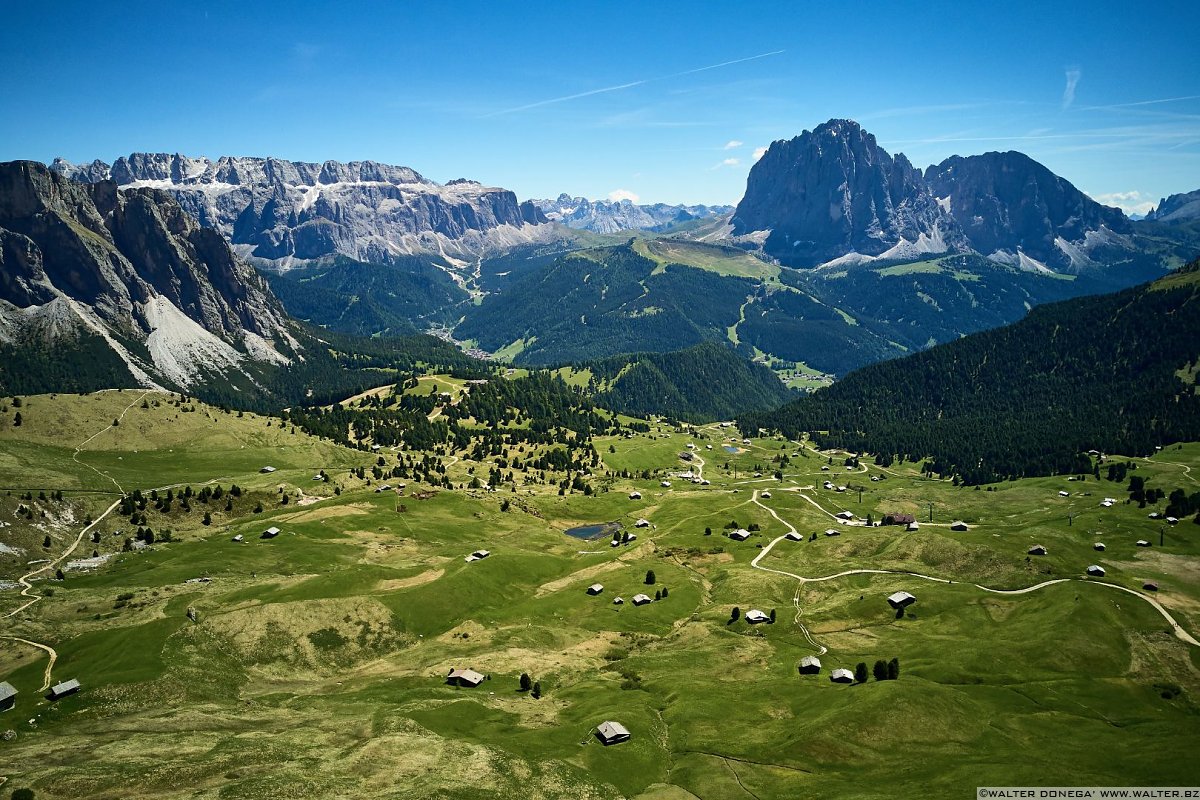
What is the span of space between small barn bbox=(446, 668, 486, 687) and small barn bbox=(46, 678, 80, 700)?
194 feet

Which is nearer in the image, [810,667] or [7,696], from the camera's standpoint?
[7,696]

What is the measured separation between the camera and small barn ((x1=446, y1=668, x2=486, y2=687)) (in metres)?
134

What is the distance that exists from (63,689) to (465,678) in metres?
63.1

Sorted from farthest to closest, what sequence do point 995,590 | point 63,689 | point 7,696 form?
point 995,590 < point 63,689 < point 7,696

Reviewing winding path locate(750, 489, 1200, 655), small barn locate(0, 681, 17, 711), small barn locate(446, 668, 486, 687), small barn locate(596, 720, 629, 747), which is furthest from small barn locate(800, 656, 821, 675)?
small barn locate(0, 681, 17, 711)

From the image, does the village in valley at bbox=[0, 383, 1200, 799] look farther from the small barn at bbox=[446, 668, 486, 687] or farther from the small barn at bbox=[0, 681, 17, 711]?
the small barn at bbox=[446, 668, 486, 687]

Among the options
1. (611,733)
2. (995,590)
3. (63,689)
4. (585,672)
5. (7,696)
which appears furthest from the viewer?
(995,590)

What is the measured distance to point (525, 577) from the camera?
655ft

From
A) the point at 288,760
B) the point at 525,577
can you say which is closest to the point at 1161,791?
the point at 288,760

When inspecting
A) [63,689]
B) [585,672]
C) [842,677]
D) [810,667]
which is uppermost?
[63,689]

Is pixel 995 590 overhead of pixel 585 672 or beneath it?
beneath

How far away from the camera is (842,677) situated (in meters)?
132

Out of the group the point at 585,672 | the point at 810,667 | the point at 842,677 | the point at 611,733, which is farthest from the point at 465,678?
the point at 842,677

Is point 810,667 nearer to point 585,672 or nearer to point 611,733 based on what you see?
point 585,672
